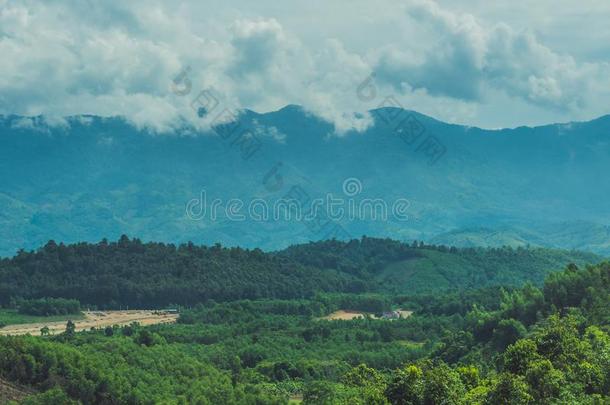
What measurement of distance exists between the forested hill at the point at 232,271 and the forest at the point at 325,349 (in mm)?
632

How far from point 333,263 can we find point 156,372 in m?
108

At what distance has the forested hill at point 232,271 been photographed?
11881 centimetres

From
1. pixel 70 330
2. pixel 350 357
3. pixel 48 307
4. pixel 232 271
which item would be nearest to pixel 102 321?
pixel 48 307

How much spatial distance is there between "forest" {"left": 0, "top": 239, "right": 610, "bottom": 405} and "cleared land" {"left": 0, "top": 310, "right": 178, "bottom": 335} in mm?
3997

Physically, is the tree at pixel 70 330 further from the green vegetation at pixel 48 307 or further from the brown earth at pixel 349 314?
the brown earth at pixel 349 314

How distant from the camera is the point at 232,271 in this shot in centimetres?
13150

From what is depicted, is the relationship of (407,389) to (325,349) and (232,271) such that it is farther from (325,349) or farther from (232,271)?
(232,271)

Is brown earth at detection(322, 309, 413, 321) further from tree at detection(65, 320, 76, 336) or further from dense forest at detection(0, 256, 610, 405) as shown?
tree at detection(65, 320, 76, 336)

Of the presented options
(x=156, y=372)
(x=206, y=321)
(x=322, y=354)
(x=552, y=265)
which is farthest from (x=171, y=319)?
(x=552, y=265)

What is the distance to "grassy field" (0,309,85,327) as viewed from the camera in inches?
3846

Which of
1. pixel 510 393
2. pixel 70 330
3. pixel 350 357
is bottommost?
pixel 350 357

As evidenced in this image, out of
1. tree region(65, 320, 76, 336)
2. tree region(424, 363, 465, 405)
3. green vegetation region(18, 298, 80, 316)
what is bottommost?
tree region(424, 363, 465, 405)

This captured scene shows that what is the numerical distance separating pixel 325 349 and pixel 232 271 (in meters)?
49.7

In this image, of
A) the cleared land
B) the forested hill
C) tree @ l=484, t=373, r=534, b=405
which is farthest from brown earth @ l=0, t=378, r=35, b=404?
the forested hill
